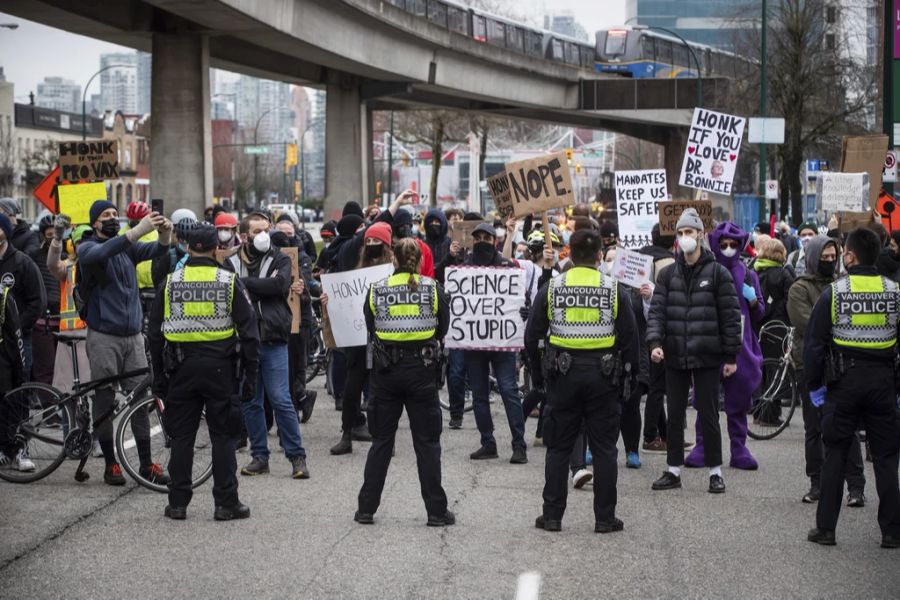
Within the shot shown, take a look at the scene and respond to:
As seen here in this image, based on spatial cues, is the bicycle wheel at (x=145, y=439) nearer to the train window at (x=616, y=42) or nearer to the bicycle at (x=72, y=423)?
the bicycle at (x=72, y=423)

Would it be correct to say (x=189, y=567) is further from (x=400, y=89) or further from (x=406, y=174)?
(x=406, y=174)

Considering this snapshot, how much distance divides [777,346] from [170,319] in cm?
813

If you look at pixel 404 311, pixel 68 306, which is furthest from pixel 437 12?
pixel 404 311

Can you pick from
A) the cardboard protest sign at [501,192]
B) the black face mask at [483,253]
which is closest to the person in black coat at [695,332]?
the black face mask at [483,253]

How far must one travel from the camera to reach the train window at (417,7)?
4499cm

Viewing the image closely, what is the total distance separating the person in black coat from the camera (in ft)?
35.0

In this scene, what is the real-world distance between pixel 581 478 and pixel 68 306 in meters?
5.21

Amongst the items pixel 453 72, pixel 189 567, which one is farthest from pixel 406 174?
pixel 189 567

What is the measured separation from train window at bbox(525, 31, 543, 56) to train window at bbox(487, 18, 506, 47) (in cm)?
214

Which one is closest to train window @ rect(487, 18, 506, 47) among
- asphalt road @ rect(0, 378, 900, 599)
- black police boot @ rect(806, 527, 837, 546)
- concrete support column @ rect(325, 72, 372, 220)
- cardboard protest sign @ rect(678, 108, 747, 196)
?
concrete support column @ rect(325, 72, 372, 220)

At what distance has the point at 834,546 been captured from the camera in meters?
8.85

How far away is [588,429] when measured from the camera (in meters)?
9.27

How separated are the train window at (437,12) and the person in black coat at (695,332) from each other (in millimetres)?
37020

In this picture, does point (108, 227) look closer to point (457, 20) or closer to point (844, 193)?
point (844, 193)
